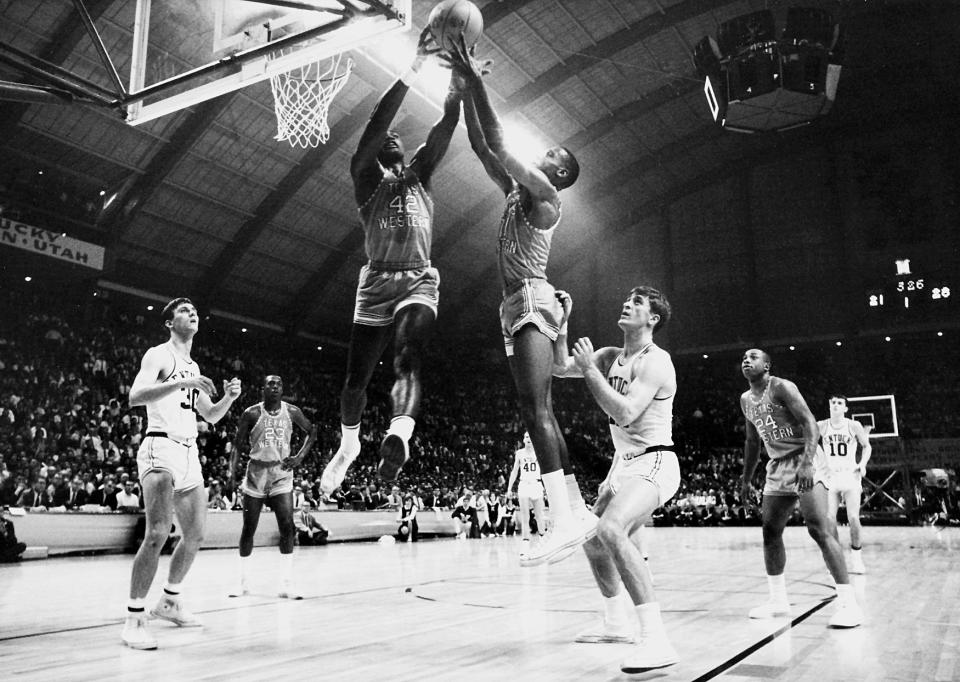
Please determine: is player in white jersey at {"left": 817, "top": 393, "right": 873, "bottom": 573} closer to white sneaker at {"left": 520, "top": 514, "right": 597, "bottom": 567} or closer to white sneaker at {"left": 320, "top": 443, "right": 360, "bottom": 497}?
A: white sneaker at {"left": 520, "top": 514, "right": 597, "bottom": 567}

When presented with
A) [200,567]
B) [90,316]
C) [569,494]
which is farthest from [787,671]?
[90,316]

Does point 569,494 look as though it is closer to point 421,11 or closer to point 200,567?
point 200,567

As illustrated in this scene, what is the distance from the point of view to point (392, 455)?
3.56 meters

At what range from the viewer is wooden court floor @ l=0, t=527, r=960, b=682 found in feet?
13.8

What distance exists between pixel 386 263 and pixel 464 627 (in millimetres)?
2840

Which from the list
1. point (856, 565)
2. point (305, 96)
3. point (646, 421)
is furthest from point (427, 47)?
point (305, 96)

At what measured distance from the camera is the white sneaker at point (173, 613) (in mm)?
5688

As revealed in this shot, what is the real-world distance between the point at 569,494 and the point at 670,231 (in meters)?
26.1

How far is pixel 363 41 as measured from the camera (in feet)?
21.7

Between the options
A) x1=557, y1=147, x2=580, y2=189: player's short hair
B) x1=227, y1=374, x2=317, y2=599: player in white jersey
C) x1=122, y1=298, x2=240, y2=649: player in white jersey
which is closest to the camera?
x1=557, y1=147, x2=580, y2=189: player's short hair

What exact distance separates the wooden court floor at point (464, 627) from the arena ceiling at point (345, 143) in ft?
30.9

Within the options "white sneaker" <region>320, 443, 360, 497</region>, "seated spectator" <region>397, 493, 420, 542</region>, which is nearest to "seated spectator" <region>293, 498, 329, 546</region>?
"seated spectator" <region>397, 493, 420, 542</region>

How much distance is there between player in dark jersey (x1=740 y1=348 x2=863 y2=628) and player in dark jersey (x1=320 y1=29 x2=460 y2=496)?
2.86m

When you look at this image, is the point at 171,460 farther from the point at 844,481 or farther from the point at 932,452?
the point at 932,452
